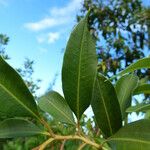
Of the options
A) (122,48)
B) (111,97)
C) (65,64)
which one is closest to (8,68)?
(65,64)

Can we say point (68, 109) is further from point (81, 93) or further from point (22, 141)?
point (22, 141)

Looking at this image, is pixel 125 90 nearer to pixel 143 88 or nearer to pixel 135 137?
pixel 143 88

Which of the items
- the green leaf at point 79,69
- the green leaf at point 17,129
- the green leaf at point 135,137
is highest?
the green leaf at point 79,69

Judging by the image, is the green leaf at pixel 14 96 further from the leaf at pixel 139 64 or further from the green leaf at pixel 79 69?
the leaf at pixel 139 64

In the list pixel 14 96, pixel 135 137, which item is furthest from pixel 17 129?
pixel 135 137

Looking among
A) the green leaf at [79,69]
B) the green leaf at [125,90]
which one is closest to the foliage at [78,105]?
the green leaf at [79,69]

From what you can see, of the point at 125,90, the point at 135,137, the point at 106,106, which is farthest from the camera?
the point at 125,90
